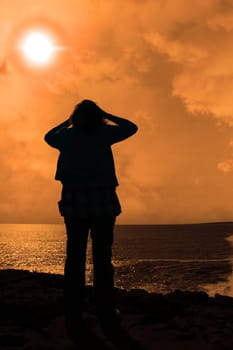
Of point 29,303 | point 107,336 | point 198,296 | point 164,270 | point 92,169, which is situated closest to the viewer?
point 107,336

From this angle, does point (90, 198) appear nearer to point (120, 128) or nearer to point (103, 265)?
point (103, 265)

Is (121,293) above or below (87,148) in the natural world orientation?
below

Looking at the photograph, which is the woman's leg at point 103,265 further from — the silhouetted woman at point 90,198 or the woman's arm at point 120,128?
the woman's arm at point 120,128

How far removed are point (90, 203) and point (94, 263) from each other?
82 cm

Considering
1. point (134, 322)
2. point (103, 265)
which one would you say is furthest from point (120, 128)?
point (134, 322)

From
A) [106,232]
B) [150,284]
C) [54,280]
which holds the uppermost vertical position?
[106,232]

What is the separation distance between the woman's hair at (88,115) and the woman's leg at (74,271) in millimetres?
1294

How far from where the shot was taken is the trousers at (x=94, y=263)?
488cm

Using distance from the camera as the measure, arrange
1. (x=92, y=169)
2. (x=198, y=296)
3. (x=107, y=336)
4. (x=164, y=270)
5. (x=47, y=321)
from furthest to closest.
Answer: (x=164, y=270) < (x=198, y=296) < (x=47, y=321) < (x=92, y=169) < (x=107, y=336)

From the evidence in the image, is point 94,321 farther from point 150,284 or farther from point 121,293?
point 150,284

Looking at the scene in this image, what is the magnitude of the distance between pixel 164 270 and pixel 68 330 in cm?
4717

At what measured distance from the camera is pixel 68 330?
15.8ft

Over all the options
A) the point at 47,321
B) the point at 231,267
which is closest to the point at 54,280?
the point at 47,321

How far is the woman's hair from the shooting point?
493 centimetres
